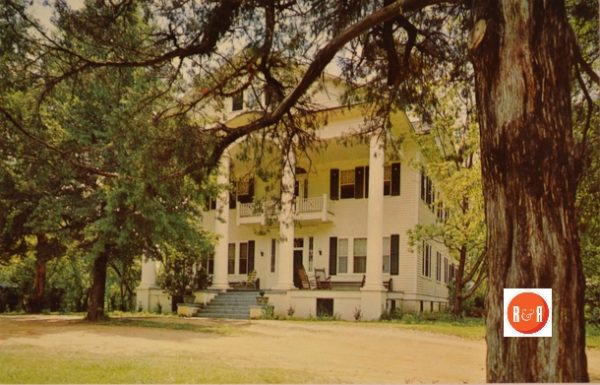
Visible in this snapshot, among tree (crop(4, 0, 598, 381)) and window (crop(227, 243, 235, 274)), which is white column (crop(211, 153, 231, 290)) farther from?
tree (crop(4, 0, 598, 381))

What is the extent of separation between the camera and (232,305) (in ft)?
29.7

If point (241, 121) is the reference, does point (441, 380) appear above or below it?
below

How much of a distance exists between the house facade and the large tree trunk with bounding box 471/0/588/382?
2194 millimetres

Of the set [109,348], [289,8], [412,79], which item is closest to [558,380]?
[412,79]

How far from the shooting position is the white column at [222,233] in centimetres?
577

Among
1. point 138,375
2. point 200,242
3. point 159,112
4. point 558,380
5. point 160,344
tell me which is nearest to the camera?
point 558,380

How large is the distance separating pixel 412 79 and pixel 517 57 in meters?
2.02

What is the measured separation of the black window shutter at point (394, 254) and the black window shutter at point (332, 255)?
0.87 meters

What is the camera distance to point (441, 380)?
411cm

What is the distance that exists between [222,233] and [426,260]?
3206mm

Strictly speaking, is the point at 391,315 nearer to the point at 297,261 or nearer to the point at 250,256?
the point at 297,261

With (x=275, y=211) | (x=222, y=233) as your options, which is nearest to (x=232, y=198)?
(x=275, y=211)

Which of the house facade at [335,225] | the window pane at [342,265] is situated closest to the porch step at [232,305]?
the house facade at [335,225]

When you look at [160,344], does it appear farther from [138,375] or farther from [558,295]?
[558,295]
